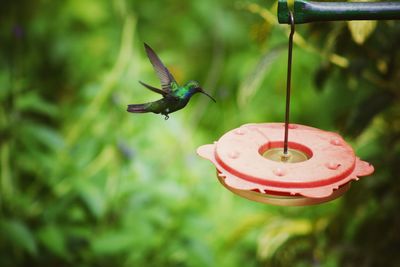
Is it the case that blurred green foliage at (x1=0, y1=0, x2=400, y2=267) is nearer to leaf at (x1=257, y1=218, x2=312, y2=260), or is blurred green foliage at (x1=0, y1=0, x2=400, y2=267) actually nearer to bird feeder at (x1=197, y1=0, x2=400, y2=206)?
leaf at (x1=257, y1=218, x2=312, y2=260)

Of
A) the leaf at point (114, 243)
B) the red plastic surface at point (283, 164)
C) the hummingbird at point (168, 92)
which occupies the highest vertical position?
the hummingbird at point (168, 92)

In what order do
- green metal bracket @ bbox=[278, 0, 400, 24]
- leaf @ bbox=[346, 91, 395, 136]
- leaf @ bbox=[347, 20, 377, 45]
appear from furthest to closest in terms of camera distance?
1. leaf @ bbox=[346, 91, 395, 136]
2. leaf @ bbox=[347, 20, 377, 45]
3. green metal bracket @ bbox=[278, 0, 400, 24]

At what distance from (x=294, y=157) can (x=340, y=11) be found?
0.33 metres

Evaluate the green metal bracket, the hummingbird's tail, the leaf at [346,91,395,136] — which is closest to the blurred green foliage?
the leaf at [346,91,395,136]

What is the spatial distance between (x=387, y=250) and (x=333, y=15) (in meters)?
1.23

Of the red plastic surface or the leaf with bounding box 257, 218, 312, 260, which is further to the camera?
the leaf with bounding box 257, 218, 312, 260

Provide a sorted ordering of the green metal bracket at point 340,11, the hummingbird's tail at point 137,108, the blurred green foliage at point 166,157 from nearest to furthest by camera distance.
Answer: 1. the green metal bracket at point 340,11
2. the hummingbird's tail at point 137,108
3. the blurred green foliage at point 166,157

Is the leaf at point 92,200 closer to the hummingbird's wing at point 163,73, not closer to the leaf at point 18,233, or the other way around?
the leaf at point 18,233

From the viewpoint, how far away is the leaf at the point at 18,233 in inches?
85.0

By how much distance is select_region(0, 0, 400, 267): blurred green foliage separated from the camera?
1.82m

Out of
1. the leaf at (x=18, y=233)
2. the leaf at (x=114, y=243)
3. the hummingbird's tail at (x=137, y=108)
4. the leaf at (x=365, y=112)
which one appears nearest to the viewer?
the hummingbird's tail at (x=137, y=108)

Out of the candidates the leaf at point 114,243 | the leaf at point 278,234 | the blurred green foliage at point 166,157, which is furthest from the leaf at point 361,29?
the leaf at point 114,243

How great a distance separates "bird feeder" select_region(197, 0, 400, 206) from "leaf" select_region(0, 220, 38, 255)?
1.28 metres

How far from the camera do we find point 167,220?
237 cm
